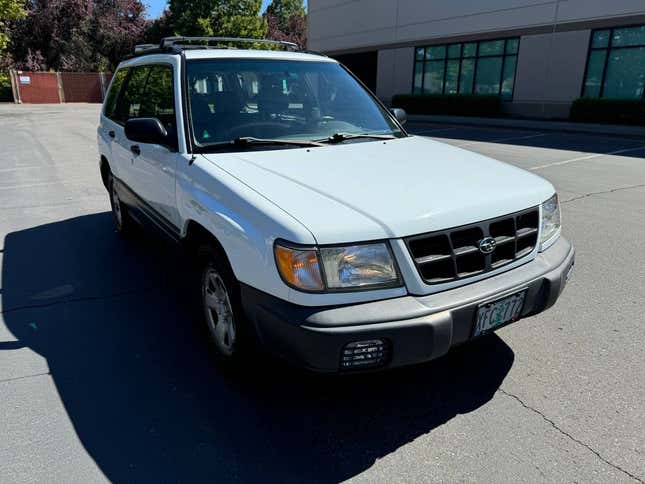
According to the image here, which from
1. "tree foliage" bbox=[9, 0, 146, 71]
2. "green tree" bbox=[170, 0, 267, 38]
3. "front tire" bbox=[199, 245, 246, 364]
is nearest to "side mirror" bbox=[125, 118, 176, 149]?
"front tire" bbox=[199, 245, 246, 364]

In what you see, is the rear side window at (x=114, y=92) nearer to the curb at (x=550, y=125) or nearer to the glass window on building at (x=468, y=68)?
the curb at (x=550, y=125)

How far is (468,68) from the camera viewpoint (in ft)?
80.8

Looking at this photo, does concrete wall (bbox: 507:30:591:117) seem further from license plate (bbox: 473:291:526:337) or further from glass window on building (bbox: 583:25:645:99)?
license plate (bbox: 473:291:526:337)

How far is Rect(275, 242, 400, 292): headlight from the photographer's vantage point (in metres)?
2.21

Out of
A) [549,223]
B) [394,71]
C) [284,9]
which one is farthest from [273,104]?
[284,9]

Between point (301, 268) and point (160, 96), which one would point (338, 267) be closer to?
point (301, 268)

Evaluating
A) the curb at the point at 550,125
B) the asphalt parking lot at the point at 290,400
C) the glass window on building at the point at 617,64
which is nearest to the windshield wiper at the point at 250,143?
the asphalt parking lot at the point at 290,400

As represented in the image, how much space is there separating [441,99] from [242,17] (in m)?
24.2

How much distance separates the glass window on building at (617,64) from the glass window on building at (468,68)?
11.0ft

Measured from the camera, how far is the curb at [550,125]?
16922 millimetres

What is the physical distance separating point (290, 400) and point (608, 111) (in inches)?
762

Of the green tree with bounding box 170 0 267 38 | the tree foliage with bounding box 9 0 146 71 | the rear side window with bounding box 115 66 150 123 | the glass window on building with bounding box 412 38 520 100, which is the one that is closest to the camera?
the rear side window with bounding box 115 66 150 123

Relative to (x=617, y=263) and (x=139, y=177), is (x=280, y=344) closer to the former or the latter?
(x=139, y=177)

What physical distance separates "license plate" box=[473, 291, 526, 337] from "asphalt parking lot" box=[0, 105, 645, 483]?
1.67 ft
